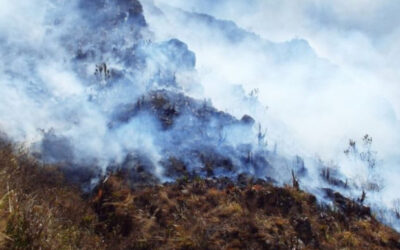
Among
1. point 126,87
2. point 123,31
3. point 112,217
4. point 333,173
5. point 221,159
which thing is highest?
point 123,31

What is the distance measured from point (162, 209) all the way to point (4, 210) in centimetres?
1042

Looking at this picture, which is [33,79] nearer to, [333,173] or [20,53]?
[20,53]

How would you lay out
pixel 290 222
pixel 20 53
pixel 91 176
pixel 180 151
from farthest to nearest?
pixel 20 53 < pixel 180 151 < pixel 91 176 < pixel 290 222

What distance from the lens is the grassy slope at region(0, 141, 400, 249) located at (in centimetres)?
1128

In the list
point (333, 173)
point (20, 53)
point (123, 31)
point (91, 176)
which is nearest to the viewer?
point (91, 176)

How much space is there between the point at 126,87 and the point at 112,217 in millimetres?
17646

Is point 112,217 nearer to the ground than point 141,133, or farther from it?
nearer to the ground

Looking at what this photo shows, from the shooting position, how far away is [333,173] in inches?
1341

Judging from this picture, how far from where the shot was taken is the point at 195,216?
14359 mm

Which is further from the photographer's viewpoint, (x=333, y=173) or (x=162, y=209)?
(x=333, y=173)

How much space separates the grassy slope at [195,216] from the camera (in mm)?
Answer: 11281

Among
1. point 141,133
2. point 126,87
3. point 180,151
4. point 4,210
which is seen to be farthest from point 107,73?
point 4,210

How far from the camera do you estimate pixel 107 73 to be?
1241 inches

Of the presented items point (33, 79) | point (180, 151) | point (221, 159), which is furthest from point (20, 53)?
point (221, 159)
